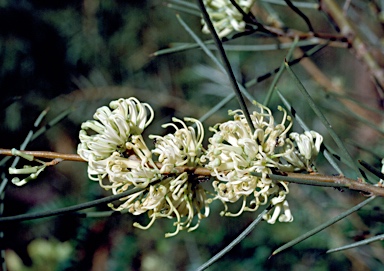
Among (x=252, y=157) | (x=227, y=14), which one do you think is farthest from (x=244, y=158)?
(x=227, y=14)

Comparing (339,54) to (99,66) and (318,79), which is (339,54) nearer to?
(99,66)

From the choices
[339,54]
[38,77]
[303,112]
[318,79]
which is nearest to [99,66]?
[38,77]

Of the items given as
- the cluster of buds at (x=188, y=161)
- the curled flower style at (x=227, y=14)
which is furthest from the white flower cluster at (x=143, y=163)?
the curled flower style at (x=227, y=14)

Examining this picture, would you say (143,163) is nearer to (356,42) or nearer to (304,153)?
(304,153)

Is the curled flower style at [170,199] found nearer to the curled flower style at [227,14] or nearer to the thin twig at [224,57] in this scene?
the thin twig at [224,57]

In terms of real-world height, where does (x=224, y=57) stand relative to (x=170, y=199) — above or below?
above

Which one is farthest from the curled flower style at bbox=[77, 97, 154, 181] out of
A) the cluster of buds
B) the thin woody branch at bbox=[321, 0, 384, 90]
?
the thin woody branch at bbox=[321, 0, 384, 90]
